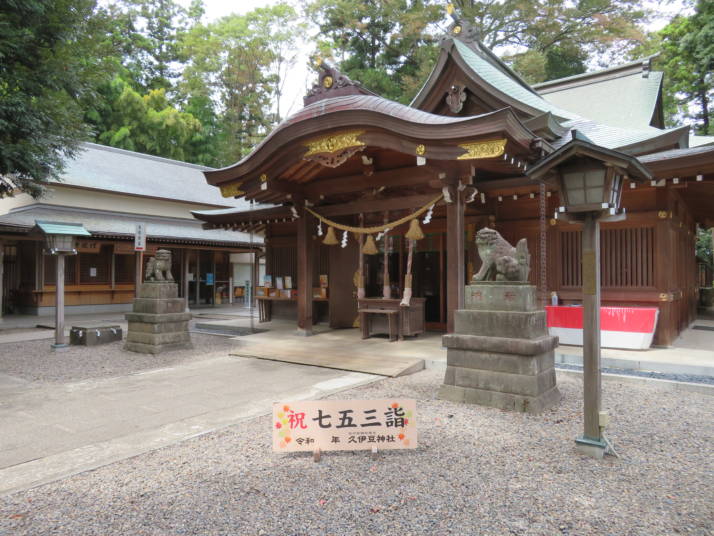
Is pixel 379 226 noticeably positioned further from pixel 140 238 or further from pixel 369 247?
pixel 140 238

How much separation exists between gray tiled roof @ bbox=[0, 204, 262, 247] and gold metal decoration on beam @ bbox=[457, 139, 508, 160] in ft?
43.4

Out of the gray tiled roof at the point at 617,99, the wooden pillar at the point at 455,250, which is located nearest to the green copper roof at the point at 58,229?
the wooden pillar at the point at 455,250

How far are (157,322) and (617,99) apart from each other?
41.5ft

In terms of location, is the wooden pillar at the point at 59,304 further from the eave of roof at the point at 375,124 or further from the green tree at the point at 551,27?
the green tree at the point at 551,27

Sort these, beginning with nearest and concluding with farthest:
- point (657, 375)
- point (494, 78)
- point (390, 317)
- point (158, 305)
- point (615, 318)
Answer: point (657, 375)
point (615, 318)
point (158, 305)
point (390, 317)
point (494, 78)

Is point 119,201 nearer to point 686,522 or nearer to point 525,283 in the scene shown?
point 525,283

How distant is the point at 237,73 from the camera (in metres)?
29.5

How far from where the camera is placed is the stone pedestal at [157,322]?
331 inches

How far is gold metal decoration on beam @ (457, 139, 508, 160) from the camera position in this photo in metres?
6.24

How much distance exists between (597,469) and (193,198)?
20685 mm

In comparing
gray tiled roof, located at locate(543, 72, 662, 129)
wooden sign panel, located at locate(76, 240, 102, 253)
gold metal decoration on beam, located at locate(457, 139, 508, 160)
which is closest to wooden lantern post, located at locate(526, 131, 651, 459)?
gold metal decoration on beam, located at locate(457, 139, 508, 160)

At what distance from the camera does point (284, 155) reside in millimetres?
8289

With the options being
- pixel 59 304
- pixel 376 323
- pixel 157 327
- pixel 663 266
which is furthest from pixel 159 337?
pixel 663 266

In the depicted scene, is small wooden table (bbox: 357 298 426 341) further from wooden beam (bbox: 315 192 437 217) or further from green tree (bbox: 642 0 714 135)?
green tree (bbox: 642 0 714 135)
